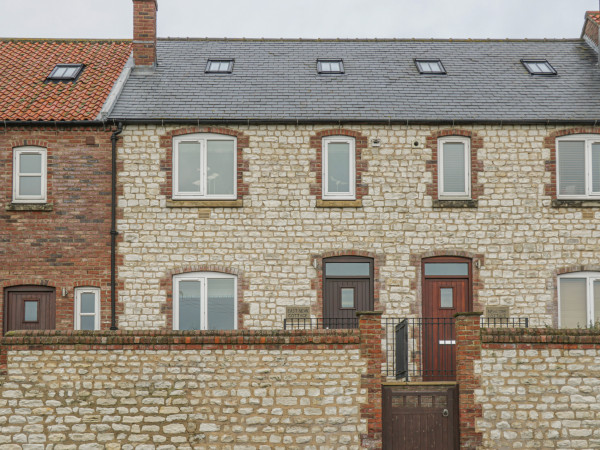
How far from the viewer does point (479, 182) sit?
717 inches

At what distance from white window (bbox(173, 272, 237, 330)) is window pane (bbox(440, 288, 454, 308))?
4.44 metres

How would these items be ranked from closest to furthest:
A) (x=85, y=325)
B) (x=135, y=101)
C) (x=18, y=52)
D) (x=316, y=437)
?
(x=316, y=437), (x=85, y=325), (x=135, y=101), (x=18, y=52)

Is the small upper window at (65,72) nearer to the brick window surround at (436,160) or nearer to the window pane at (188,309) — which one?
the window pane at (188,309)

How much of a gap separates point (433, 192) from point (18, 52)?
11543mm

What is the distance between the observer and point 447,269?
18031mm

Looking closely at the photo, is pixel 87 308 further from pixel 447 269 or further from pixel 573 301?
pixel 573 301

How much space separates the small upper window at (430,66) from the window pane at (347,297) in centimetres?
626

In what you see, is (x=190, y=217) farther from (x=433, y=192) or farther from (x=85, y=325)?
(x=433, y=192)

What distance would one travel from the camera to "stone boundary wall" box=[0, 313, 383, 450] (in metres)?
12.7

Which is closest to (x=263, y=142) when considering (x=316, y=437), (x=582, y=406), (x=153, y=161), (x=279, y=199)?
(x=279, y=199)

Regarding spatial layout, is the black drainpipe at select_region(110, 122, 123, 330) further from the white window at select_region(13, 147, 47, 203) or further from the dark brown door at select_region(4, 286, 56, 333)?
the white window at select_region(13, 147, 47, 203)

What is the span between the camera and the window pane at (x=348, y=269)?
1792 cm
